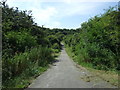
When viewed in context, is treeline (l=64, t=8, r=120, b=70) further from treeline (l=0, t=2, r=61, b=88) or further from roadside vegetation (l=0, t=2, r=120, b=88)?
treeline (l=0, t=2, r=61, b=88)

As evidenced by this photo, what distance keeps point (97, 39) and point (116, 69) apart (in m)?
4.49

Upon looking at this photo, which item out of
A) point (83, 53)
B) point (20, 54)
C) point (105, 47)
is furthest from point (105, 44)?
point (20, 54)

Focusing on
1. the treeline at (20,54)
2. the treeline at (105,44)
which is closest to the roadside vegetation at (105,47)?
the treeline at (105,44)

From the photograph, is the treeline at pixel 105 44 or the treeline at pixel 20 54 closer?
the treeline at pixel 20 54

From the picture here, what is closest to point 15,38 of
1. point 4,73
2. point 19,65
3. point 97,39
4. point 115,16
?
point 19,65

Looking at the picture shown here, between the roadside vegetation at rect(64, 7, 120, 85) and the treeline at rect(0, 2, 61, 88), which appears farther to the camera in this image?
the roadside vegetation at rect(64, 7, 120, 85)

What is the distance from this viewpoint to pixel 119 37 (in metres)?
12.2

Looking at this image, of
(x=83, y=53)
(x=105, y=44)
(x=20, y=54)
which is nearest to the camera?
(x=20, y=54)

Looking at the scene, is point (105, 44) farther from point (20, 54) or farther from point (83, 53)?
point (20, 54)

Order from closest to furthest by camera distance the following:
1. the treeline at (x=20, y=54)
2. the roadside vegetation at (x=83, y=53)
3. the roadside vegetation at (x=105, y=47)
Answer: the treeline at (x=20, y=54), the roadside vegetation at (x=83, y=53), the roadside vegetation at (x=105, y=47)

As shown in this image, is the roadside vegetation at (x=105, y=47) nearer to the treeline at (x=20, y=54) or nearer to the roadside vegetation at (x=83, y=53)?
the roadside vegetation at (x=83, y=53)

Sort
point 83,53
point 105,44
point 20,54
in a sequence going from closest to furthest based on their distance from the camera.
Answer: point 20,54 → point 105,44 → point 83,53

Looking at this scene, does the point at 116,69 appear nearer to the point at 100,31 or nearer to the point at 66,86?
the point at 100,31

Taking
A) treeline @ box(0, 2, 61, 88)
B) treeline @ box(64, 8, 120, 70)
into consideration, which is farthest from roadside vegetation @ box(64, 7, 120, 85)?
treeline @ box(0, 2, 61, 88)
